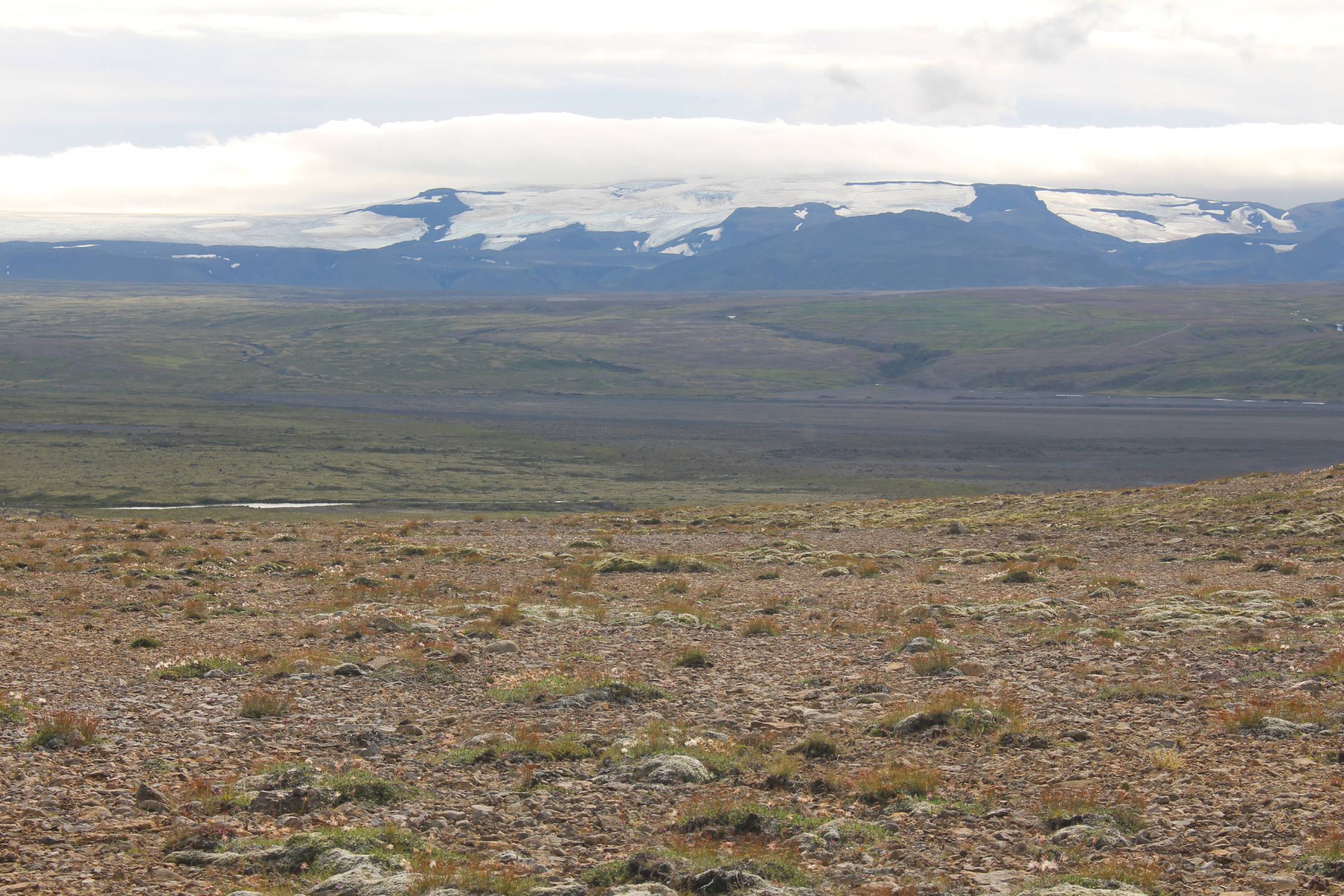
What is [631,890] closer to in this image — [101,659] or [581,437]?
[101,659]

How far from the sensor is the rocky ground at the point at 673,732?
10.1m

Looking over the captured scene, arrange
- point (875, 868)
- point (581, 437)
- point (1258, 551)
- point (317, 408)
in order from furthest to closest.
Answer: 1. point (317, 408)
2. point (581, 437)
3. point (1258, 551)
4. point (875, 868)

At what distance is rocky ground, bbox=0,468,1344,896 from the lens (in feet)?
33.1

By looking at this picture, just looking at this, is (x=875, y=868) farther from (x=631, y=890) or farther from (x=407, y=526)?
(x=407, y=526)

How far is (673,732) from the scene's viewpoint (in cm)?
1443

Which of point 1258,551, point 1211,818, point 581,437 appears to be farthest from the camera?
point 581,437

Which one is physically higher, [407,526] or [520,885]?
[520,885]

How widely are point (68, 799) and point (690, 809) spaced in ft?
19.6

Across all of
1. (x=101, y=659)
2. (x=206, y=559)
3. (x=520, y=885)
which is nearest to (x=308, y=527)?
(x=206, y=559)

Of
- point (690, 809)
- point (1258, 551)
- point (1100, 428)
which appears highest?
point (690, 809)

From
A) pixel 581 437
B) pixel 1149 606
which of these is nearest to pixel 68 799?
pixel 1149 606

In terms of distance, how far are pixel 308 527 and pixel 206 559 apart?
629 inches

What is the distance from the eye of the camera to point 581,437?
144250 mm

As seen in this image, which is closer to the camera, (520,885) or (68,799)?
(520,885)
